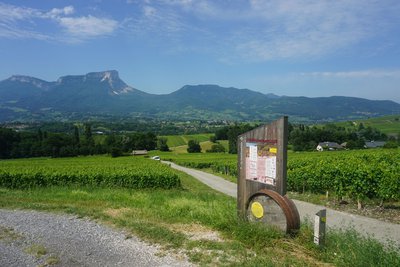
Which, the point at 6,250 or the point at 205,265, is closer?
the point at 205,265

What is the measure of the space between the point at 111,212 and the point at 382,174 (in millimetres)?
11279

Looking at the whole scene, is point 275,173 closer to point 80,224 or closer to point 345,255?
point 345,255

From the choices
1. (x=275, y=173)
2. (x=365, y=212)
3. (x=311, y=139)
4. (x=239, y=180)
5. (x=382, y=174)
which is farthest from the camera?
(x=311, y=139)

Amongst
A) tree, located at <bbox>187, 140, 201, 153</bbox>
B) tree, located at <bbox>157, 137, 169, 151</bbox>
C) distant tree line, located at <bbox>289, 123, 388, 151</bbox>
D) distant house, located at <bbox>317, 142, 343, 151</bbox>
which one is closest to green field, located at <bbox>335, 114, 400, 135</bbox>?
distant tree line, located at <bbox>289, 123, 388, 151</bbox>

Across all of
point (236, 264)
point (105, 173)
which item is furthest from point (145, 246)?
point (105, 173)

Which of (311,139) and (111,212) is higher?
(111,212)

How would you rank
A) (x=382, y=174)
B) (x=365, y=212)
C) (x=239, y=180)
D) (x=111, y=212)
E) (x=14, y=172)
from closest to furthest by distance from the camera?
(x=239, y=180)
(x=111, y=212)
(x=365, y=212)
(x=382, y=174)
(x=14, y=172)

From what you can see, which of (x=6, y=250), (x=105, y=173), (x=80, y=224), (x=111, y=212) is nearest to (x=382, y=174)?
(x=111, y=212)

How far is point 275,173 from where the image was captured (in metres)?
7.50

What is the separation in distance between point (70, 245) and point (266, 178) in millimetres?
4479

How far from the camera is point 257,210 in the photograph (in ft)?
25.6

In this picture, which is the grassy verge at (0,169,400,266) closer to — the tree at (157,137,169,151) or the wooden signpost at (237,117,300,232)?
the wooden signpost at (237,117,300,232)

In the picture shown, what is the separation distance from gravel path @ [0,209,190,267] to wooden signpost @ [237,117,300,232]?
2.33 metres

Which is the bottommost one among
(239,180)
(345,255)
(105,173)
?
(105,173)
